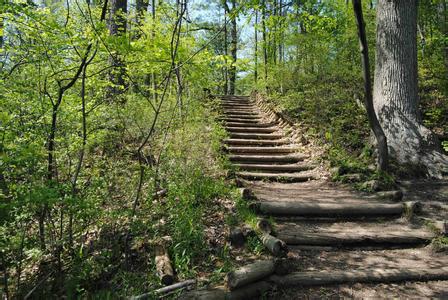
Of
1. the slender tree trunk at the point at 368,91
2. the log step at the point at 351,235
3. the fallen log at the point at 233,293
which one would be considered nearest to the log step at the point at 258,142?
the slender tree trunk at the point at 368,91

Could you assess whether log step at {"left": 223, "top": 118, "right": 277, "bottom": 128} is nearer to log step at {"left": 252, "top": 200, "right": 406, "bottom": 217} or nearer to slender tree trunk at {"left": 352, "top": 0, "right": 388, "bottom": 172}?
slender tree trunk at {"left": 352, "top": 0, "right": 388, "bottom": 172}

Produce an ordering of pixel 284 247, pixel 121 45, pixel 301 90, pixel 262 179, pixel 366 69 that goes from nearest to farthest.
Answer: pixel 284 247 < pixel 121 45 < pixel 366 69 < pixel 262 179 < pixel 301 90

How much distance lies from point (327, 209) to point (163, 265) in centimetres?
278

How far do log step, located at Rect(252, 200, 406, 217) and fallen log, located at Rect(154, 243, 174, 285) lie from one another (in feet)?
5.67

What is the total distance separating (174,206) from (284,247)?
68.6 inches

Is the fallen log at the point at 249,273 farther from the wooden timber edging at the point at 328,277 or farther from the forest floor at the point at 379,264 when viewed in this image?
the forest floor at the point at 379,264

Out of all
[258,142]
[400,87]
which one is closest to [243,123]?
[258,142]

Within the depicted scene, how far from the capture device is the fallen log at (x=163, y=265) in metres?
3.38

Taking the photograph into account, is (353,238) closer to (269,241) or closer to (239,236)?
(269,241)

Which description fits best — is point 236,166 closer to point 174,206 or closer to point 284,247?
point 174,206

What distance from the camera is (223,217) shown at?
4781 millimetres

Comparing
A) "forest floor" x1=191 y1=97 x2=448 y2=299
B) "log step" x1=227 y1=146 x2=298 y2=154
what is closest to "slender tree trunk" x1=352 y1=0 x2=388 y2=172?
"forest floor" x1=191 y1=97 x2=448 y2=299

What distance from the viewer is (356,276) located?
11.8 ft

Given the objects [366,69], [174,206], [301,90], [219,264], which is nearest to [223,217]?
[174,206]
